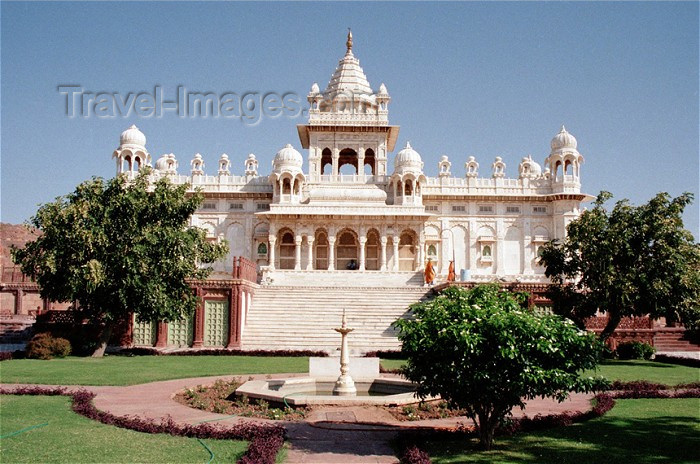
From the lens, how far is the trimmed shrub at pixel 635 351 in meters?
25.2

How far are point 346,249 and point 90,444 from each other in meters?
34.6

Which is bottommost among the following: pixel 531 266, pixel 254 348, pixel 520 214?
pixel 254 348

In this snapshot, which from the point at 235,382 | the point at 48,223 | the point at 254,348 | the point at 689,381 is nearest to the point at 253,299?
the point at 254,348

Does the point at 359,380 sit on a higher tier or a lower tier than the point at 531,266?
lower

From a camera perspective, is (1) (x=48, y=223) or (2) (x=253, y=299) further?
(2) (x=253, y=299)

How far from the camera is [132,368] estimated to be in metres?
19.2

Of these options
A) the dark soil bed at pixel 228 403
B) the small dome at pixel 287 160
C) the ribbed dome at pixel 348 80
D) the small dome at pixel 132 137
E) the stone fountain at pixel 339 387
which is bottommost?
the dark soil bed at pixel 228 403

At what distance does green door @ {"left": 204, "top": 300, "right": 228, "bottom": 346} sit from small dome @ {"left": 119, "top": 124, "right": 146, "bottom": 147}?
21281 mm

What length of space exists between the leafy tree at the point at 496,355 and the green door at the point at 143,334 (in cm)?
1966

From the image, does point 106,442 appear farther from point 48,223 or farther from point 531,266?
point 531,266

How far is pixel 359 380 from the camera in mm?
14898

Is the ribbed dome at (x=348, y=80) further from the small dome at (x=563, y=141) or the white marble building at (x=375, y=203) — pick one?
the small dome at (x=563, y=141)

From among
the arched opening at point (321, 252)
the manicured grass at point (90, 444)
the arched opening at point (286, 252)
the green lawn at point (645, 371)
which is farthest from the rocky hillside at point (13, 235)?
the manicured grass at point (90, 444)

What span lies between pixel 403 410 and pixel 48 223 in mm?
16046
